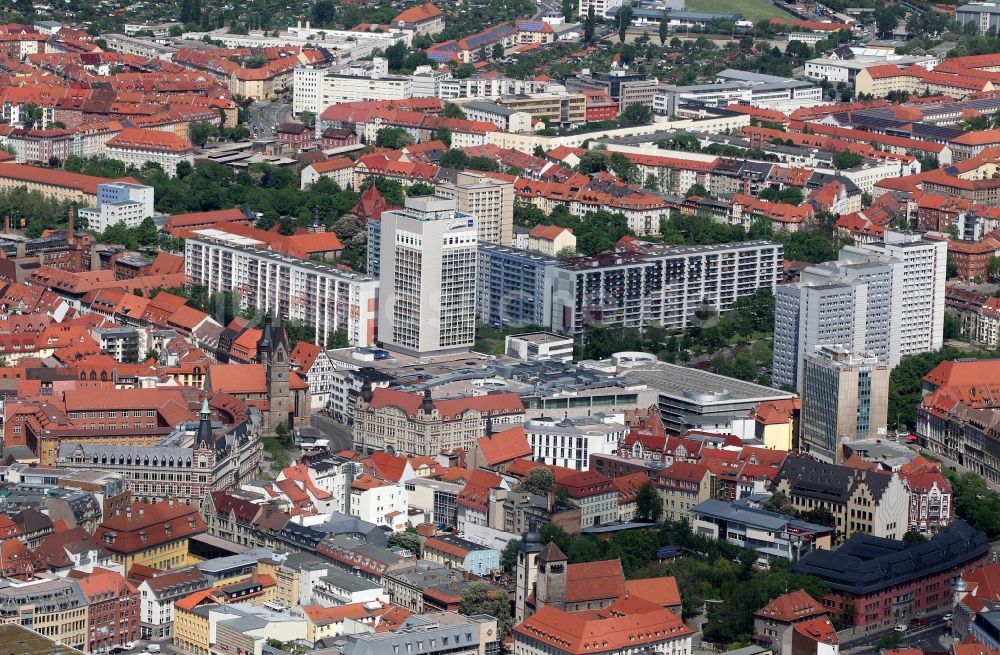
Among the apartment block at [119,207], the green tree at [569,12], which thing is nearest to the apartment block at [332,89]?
the apartment block at [119,207]

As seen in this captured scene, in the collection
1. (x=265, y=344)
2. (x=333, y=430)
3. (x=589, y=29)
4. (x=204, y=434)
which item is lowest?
(x=333, y=430)

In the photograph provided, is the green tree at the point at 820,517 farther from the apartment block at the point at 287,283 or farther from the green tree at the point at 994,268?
the green tree at the point at 994,268

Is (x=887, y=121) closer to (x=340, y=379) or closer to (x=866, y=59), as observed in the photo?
(x=866, y=59)

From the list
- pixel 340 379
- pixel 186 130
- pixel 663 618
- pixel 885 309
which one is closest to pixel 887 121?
pixel 186 130

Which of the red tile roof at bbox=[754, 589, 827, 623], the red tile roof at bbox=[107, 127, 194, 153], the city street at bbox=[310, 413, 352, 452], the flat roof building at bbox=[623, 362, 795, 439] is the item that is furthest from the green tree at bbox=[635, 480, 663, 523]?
the red tile roof at bbox=[107, 127, 194, 153]

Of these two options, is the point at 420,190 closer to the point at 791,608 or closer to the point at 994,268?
the point at 994,268

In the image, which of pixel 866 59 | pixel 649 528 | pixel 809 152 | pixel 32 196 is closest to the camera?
pixel 649 528

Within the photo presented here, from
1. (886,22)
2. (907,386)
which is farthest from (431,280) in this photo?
(886,22)

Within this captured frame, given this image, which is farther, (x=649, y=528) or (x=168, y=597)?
(x=649, y=528)
